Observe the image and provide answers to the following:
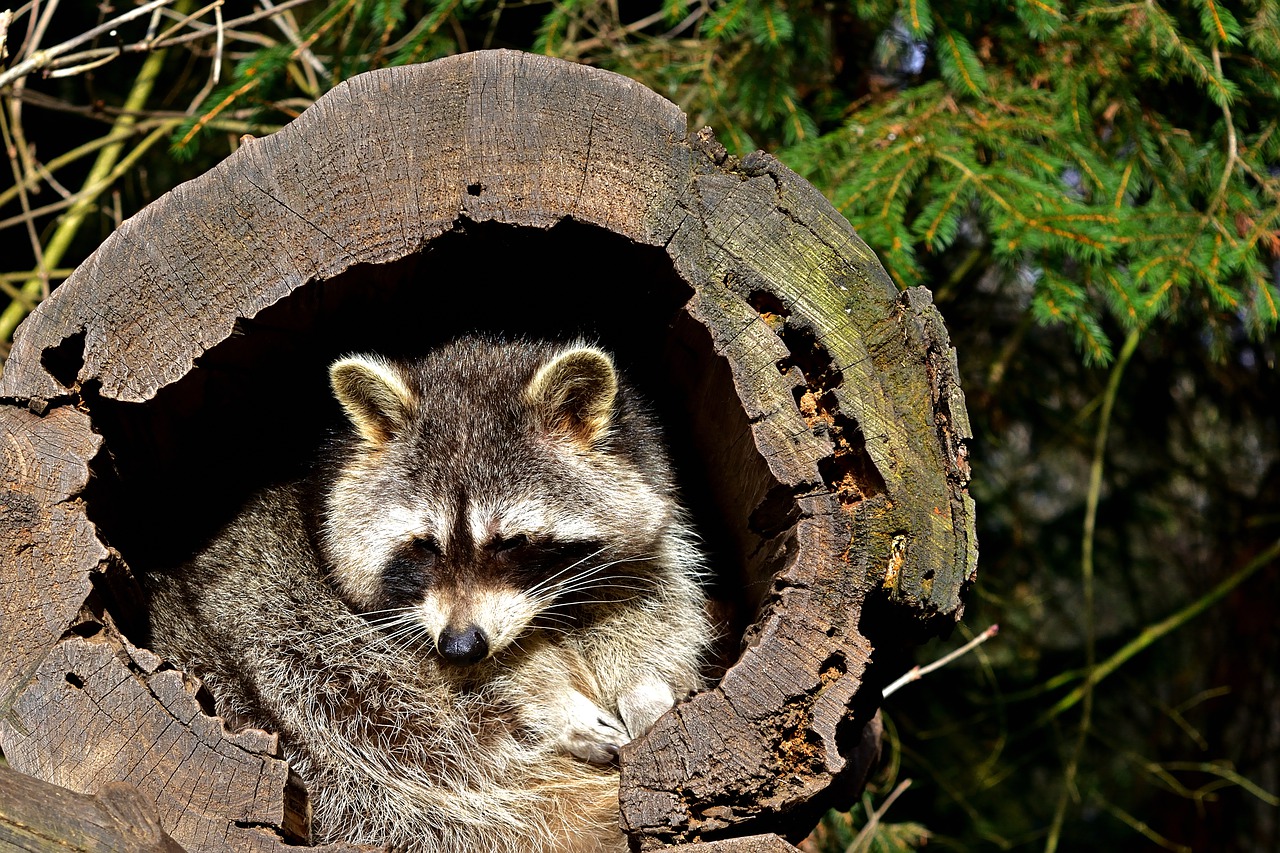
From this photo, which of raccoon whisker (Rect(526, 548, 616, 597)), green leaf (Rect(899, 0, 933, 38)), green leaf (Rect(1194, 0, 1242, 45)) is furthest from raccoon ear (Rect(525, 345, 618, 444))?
green leaf (Rect(1194, 0, 1242, 45))

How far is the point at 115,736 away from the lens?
7.57 ft

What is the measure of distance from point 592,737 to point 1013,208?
1.94 m

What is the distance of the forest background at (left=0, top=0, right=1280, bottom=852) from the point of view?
3.48 m

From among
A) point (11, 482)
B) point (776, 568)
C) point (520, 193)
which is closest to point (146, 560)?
point (11, 482)

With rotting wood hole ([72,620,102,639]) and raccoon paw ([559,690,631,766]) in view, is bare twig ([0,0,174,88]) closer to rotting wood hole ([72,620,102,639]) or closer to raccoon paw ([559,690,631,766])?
rotting wood hole ([72,620,102,639])

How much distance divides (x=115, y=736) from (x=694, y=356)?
153 cm

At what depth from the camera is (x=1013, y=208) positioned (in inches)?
132

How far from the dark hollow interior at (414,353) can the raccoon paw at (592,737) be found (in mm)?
452

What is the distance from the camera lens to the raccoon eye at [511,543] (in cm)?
303

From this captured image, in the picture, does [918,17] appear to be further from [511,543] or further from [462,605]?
[462,605]

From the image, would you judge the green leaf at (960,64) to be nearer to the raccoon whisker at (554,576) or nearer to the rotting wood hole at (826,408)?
the rotting wood hole at (826,408)

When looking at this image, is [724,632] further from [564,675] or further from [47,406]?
[47,406]

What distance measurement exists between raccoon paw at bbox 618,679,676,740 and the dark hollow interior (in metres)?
0.31

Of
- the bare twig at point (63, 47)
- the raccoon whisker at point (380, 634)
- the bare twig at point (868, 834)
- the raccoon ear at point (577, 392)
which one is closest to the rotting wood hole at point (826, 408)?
Result: the raccoon ear at point (577, 392)
